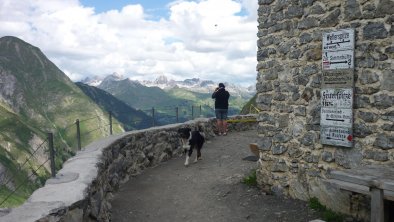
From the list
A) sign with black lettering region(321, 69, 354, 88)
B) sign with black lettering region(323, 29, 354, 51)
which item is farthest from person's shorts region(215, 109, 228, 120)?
sign with black lettering region(323, 29, 354, 51)

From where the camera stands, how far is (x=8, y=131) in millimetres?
146750

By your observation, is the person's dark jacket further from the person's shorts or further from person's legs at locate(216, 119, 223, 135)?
person's legs at locate(216, 119, 223, 135)

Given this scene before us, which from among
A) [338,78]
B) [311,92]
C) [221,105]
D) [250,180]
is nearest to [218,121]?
[221,105]

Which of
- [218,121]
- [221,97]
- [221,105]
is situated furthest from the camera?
[218,121]

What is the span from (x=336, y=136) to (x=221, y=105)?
926 centimetres

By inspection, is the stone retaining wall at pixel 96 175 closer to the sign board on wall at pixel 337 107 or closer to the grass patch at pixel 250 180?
the grass patch at pixel 250 180

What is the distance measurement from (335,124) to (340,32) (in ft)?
5.23

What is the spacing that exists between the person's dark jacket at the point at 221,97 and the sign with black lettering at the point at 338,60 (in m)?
8.70

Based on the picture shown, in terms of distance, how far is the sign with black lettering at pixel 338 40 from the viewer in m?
6.50

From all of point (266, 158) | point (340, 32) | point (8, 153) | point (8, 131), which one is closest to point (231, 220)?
point (266, 158)

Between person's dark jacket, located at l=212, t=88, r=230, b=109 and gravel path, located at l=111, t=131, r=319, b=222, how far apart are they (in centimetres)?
413

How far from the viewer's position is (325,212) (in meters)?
6.82

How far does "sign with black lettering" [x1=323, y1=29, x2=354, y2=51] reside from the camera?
650cm

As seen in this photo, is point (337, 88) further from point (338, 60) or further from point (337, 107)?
point (338, 60)
